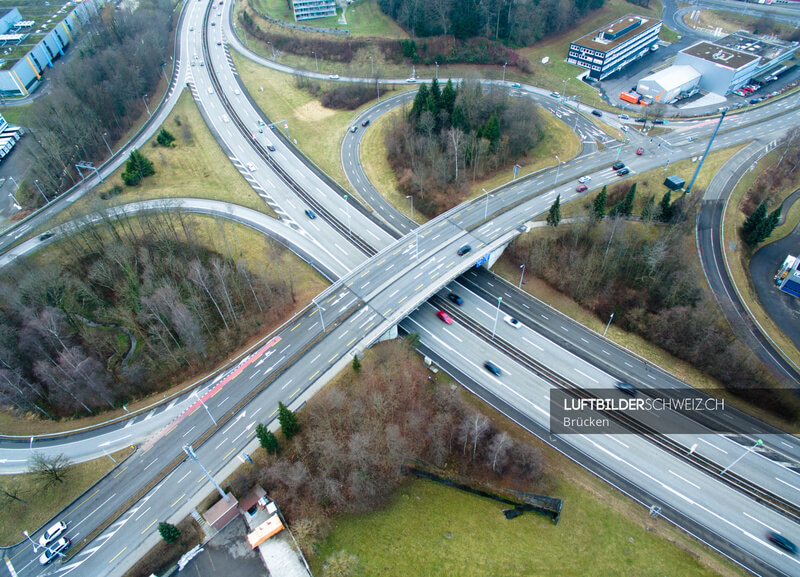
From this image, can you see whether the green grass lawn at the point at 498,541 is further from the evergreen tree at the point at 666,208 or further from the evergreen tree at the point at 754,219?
the evergreen tree at the point at 754,219

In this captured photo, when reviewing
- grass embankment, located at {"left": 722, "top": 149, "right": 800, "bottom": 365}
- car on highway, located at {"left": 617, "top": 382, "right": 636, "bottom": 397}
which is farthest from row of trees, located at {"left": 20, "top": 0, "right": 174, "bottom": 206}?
grass embankment, located at {"left": 722, "top": 149, "right": 800, "bottom": 365}

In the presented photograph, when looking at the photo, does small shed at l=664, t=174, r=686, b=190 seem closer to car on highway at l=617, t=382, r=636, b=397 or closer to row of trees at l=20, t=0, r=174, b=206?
car on highway at l=617, t=382, r=636, b=397

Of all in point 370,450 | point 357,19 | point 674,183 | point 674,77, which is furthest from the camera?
point 357,19

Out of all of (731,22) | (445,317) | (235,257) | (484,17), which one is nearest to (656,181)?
(445,317)

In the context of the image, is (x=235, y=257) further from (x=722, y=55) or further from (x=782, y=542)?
(x=722, y=55)

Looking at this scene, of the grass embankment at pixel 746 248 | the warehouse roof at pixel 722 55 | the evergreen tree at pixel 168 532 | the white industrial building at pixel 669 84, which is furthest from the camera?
the warehouse roof at pixel 722 55

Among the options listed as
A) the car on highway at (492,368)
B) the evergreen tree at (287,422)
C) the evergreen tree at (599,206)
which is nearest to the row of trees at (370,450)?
the evergreen tree at (287,422)
